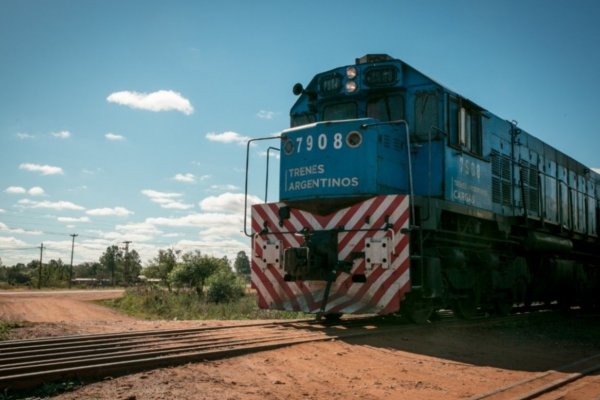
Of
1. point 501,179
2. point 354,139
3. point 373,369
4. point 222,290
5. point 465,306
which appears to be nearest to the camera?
point 373,369

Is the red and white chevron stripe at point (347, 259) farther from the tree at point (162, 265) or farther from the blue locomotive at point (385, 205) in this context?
the tree at point (162, 265)

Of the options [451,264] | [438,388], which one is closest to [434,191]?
[451,264]

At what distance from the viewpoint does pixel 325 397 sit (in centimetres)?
400

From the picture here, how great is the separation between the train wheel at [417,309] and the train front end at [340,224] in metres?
1.03

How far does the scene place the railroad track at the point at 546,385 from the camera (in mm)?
4199

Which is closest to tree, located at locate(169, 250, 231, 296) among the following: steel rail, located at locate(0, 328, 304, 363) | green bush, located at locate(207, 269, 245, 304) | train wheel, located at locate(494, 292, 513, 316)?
green bush, located at locate(207, 269, 245, 304)

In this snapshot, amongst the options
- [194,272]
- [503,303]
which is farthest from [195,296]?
[503,303]

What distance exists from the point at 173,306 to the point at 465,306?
50.6ft

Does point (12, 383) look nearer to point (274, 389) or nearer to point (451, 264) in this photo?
point (274, 389)

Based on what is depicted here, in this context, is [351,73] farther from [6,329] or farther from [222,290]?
[222,290]

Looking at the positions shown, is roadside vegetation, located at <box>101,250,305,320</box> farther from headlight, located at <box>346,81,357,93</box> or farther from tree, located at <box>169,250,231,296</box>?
headlight, located at <box>346,81,357,93</box>

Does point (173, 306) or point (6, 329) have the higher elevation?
point (6, 329)

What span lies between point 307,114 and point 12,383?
6798 millimetres

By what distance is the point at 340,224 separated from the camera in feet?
25.5
